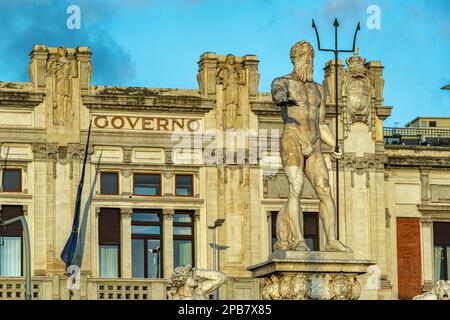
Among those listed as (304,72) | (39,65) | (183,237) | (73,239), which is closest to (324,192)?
(304,72)

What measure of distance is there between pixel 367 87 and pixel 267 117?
5.30 meters

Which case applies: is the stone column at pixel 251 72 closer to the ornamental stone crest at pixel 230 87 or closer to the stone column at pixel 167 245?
the ornamental stone crest at pixel 230 87

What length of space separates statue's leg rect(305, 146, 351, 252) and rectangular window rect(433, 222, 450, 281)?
42.5 metres

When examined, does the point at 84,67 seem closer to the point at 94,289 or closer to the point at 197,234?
the point at 197,234

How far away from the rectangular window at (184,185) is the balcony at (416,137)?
10.9 metres

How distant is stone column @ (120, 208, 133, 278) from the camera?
67.0 metres

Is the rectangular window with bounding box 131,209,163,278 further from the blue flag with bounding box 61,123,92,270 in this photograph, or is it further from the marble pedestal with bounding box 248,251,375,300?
the marble pedestal with bounding box 248,251,375,300

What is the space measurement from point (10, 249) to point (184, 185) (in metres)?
8.00

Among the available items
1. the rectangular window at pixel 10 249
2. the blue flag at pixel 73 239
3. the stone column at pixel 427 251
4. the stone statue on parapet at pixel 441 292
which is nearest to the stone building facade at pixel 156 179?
the rectangular window at pixel 10 249

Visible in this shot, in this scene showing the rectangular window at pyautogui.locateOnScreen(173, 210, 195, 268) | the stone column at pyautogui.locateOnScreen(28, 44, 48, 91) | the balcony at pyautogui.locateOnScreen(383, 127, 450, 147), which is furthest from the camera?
the balcony at pyautogui.locateOnScreen(383, 127, 450, 147)

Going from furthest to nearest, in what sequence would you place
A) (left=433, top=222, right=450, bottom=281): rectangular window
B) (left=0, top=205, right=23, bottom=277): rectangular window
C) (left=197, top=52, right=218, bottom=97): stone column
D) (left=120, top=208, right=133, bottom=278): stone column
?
(left=433, top=222, right=450, bottom=281): rectangular window < (left=197, top=52, right=218, bottom=97): stone column < (left=120, top=208, right=133, bottom=278): stone column < (left=0, top=205, right=23, bottom=277): rectangular window

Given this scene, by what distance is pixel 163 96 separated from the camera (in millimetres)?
68438

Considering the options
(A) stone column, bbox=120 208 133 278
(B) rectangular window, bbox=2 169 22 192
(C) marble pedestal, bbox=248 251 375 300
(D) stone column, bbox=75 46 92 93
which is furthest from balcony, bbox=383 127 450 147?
(C) marble pedestal, bbox=248 251 375 300
